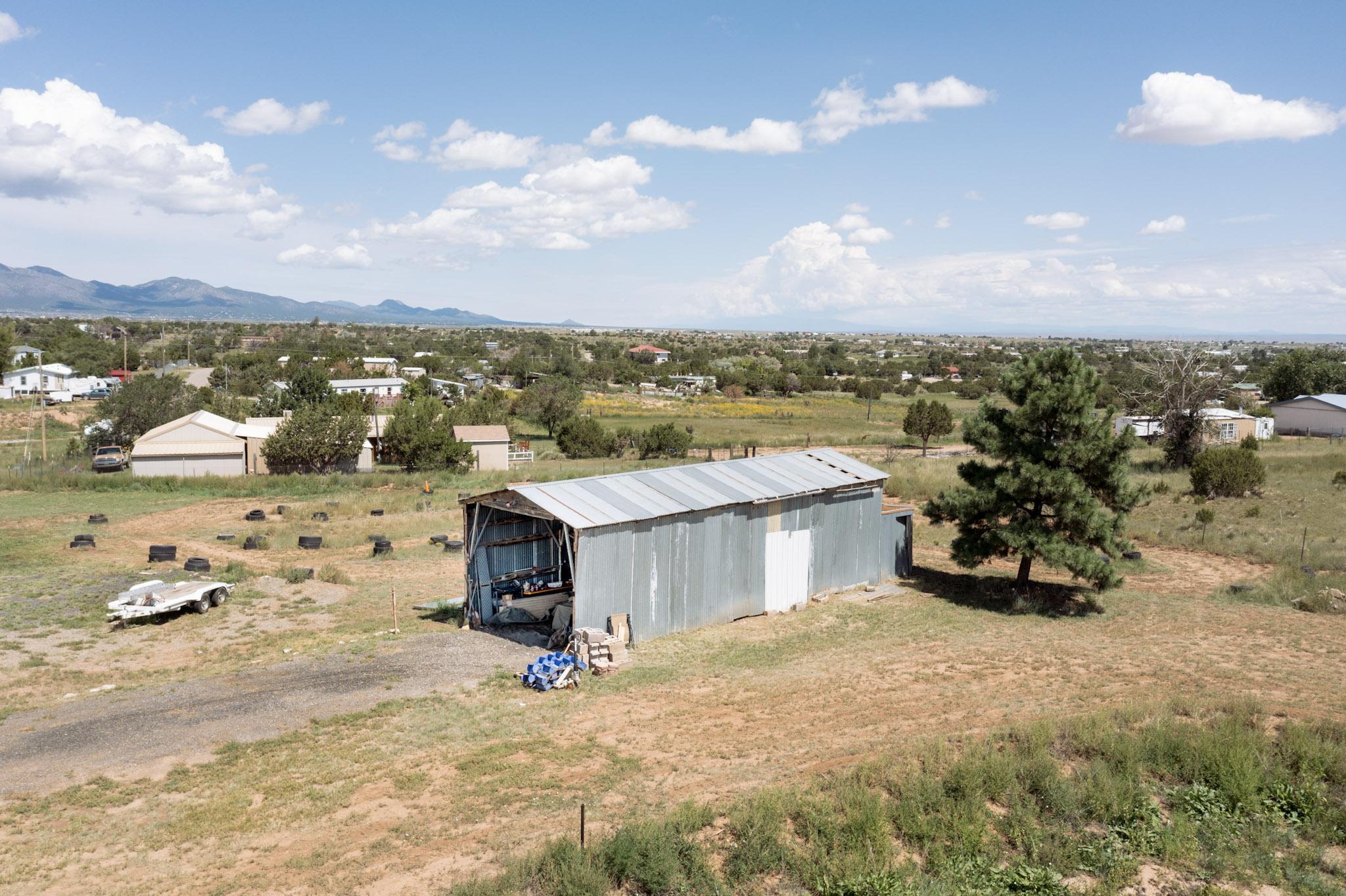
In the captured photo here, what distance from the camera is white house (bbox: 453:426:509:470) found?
164ft

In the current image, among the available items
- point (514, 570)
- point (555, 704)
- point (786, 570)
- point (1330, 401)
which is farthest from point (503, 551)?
point (1330, 401)

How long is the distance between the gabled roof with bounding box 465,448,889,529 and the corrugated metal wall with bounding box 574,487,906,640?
0.26 meters

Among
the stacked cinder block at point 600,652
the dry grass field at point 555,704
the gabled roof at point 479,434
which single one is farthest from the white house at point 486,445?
the stacked cinder block at point 600,652

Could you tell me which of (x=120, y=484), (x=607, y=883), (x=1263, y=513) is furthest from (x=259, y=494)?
(x=1263, y=513)

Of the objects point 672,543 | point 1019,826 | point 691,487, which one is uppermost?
point 691,487

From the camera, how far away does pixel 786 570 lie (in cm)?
2278

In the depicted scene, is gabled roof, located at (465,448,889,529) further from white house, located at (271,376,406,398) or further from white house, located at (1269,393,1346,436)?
white house, located at (271,376,406,398)

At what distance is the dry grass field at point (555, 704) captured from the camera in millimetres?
10539

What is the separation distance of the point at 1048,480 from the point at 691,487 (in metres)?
9.22

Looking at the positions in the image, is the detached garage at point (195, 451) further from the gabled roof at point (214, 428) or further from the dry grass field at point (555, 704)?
the dry grass field at point (555, 704)

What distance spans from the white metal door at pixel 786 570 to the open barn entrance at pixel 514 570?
17.4 ft

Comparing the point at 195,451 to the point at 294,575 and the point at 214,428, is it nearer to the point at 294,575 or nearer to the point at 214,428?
the point at 214,428

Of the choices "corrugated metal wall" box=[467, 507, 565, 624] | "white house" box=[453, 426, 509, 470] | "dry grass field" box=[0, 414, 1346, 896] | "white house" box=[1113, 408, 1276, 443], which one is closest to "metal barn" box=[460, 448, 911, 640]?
"corrugated metal wall" box=[467, 507, 565, 624]

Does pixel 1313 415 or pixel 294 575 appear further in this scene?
pixel 1313 415
